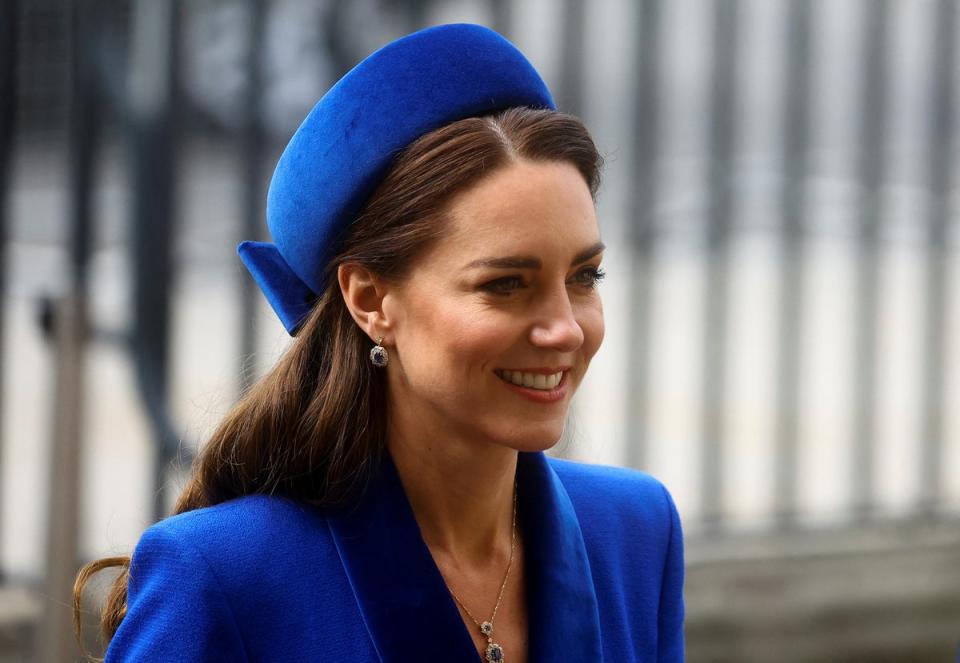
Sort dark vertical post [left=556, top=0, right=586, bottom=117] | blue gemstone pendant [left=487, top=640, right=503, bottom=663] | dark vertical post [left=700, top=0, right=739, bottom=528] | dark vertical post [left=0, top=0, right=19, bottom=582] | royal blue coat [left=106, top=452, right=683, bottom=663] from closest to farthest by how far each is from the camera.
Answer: royal blue coat [left=106, top=452, right=683, bottom=663], blue gemstone pendant [left=487, top=640, right=503, bottom=663], dark vertical post [left=0, top=0, right=19, bottom=582], dark vertical post [left=556, top=0, right=586, bottom=117], dark vertical post [left=700, top=0, right=739, bottom=528]

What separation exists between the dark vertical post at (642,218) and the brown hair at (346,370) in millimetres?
2103

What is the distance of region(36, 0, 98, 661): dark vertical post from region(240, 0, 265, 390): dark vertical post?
0.34m

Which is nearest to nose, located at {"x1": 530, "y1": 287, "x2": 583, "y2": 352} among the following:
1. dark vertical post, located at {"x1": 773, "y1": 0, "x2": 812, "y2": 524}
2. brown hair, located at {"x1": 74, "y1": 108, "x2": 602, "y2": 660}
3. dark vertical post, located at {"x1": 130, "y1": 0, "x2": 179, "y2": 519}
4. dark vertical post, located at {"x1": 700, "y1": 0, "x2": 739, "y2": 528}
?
brown hair, located at {"x1": 74, "y1": 108, "x2": 602, "y2": 660}

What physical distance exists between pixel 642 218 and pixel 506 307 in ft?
7.62

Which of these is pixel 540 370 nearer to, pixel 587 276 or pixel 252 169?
pixel 587 276

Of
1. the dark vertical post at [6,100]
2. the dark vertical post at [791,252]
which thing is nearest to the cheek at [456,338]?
the dark vertical post at [6,100]

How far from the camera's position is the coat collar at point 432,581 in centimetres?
161

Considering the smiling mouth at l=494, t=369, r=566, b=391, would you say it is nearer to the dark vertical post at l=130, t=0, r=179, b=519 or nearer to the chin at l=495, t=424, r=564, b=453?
the chin at l=495, t=424, r=564, b=453

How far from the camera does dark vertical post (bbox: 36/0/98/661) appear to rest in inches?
123

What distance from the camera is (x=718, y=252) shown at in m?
3.99

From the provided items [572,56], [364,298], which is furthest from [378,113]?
[572,56]

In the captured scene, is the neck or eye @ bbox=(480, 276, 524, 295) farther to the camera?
the neck

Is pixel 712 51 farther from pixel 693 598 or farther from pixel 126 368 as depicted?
pixel 126 368

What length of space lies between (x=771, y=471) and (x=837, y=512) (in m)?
0.25
